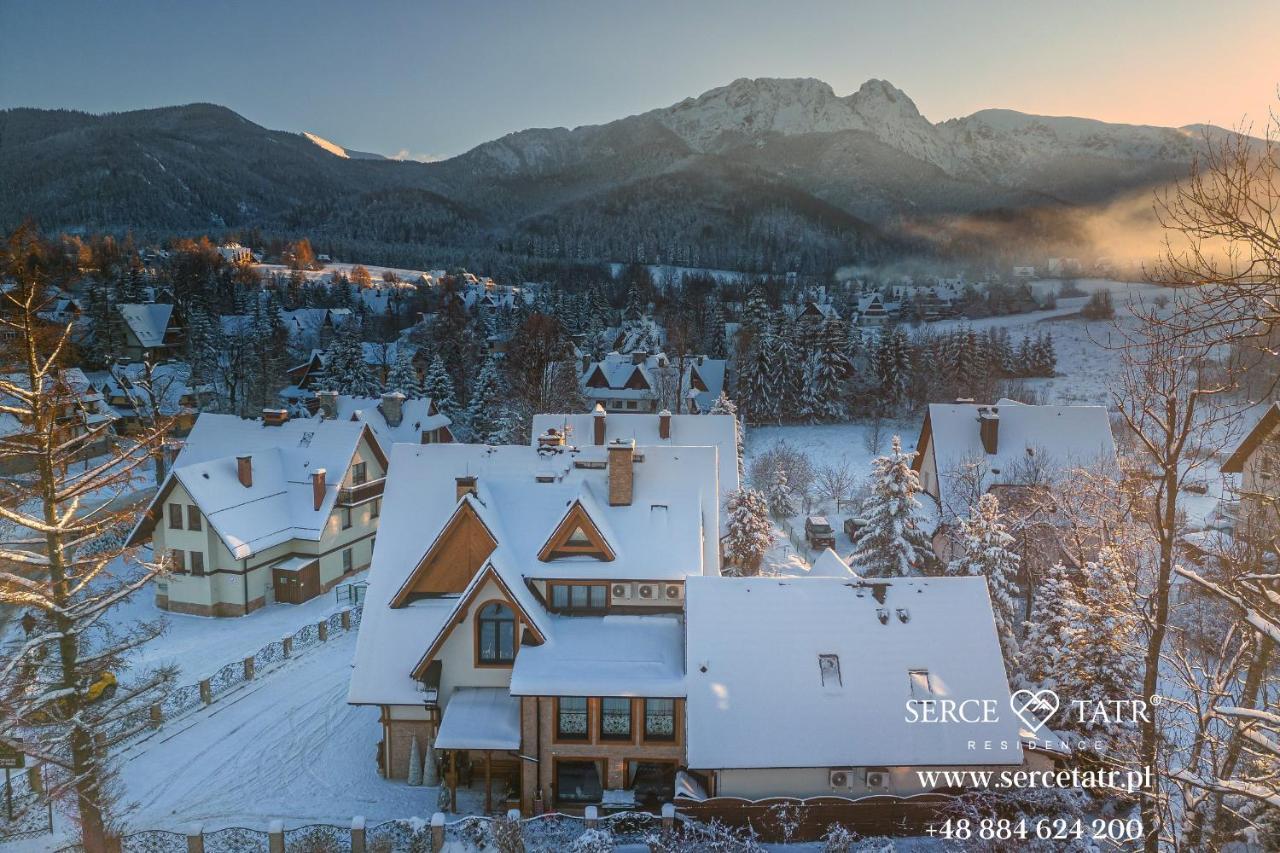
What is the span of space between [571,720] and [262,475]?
2316 centimetres

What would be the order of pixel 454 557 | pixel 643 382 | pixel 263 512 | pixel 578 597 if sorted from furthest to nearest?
pixel 643 382 → pixel 263 512 → pixel 578 597 → pixel 454 557

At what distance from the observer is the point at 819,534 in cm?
4162

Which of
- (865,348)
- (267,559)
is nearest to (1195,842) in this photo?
(267,559)

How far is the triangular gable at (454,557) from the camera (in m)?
22.2

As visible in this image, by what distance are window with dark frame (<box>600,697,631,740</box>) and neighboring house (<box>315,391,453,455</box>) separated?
1312 inches

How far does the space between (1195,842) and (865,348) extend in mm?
72286

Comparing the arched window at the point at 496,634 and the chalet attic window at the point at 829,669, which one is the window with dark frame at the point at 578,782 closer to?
the arched window at the point at 496,634

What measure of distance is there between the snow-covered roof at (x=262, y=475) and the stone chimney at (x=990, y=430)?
105ft

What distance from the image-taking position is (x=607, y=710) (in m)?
20.0

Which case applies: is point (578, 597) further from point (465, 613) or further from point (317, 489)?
point (317, 489)

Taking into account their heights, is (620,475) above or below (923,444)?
above

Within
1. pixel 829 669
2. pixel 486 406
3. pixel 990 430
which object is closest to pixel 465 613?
pixel 829 669

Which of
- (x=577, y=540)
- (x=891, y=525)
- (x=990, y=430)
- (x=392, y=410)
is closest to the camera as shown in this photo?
(x=577, y=540)

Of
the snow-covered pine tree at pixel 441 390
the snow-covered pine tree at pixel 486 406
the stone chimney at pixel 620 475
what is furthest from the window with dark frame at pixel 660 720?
the snow-covered pine tree at pixel 441 390
